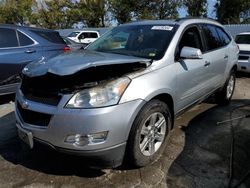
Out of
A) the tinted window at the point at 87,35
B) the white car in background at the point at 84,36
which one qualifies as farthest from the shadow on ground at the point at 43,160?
the tinted window at the point at 87,35

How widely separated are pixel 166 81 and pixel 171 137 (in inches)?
44.3

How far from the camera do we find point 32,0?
41.9 m

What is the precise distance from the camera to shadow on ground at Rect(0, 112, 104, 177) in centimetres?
324

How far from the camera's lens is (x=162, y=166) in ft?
12.2

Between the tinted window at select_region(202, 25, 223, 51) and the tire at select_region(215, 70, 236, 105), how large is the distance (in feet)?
2.95

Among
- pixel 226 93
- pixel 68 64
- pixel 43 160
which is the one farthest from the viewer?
pixel 226 93

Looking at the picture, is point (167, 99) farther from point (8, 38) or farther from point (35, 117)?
point (8, 38)

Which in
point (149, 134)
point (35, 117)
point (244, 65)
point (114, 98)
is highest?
point (114, 98)

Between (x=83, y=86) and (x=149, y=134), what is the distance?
1.02 meters

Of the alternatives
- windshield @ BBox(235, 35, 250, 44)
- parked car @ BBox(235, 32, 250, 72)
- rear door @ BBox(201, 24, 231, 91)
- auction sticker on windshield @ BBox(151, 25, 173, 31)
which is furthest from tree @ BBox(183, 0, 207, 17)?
auction sticker on windshield @ BBox(151, 25, 173, 31)

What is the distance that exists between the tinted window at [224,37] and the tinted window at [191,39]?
1.16 metres

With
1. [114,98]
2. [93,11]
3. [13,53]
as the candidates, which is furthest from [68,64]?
[93,11]

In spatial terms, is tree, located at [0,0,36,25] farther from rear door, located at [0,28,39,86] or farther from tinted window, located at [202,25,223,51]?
tinted window, located at [202,25,223,51]

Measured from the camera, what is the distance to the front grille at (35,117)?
311 cm
